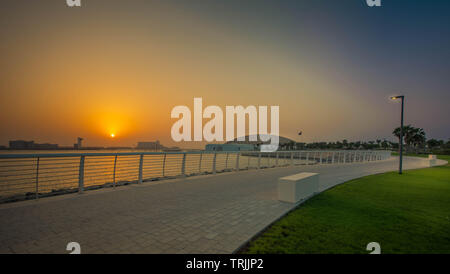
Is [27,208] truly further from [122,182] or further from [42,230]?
[122,182]

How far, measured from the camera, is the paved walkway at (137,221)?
3.21 metres

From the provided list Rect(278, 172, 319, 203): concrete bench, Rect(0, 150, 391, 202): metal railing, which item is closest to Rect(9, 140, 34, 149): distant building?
Rect(0, 150, 391, 202): metal railing

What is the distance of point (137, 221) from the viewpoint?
4188mm

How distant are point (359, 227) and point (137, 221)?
463cm

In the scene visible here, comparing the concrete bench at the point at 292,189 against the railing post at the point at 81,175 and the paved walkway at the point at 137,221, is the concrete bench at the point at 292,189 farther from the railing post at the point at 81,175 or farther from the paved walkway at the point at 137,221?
the railing post at the point at 81,175

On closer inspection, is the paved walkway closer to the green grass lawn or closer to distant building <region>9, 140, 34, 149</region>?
the green grass lawn

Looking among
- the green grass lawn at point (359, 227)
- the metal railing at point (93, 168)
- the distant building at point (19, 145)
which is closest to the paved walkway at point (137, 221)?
the green grass lawn at point (359, 227)

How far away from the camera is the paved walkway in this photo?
3.21 metres

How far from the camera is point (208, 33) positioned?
14.8 m

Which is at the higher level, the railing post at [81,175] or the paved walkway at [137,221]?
the railing post at [81,175]

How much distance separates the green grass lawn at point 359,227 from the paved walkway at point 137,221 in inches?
17.6

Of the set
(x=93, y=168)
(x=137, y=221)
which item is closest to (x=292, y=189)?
(x=137, y=221)

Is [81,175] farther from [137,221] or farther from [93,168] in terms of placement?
[137,221]
